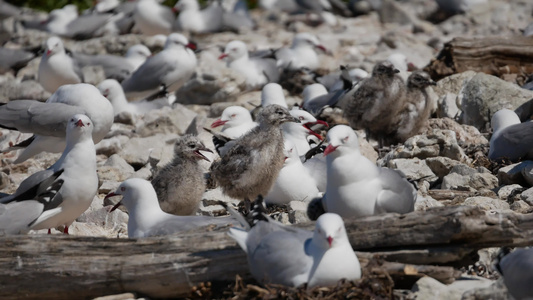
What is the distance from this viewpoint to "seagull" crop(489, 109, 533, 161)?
8711 millimetres

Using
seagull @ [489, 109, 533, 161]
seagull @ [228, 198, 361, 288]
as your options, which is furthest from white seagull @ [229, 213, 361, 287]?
seagull @ [489, 109, 533, 161]

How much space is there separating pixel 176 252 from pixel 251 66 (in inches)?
359

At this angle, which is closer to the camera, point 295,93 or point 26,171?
point 26,171

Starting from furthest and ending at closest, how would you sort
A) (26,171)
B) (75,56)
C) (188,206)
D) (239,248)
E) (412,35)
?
(412,35) → (75,56) → (26,171) → (188,206) → (239,248)

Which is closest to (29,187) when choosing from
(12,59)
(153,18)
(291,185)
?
(291,185)

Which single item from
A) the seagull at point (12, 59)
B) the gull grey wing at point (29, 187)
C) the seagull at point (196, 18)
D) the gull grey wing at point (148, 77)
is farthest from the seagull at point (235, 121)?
the seagull at point (196, 18)

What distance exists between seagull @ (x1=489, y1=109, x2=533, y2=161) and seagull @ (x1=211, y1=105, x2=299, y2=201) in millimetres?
2370

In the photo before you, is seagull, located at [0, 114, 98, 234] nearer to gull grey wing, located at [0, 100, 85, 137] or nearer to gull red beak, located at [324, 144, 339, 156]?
gull grey wing, located at [0, 100, 85, 137]

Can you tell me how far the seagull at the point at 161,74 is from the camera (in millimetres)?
13773

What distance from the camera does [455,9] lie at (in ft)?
69.8

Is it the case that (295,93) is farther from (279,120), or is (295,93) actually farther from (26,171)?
(279,120)

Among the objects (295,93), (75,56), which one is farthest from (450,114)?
(75,56)

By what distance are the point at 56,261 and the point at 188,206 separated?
2.14m

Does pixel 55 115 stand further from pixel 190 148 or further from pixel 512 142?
pixel 512 142
